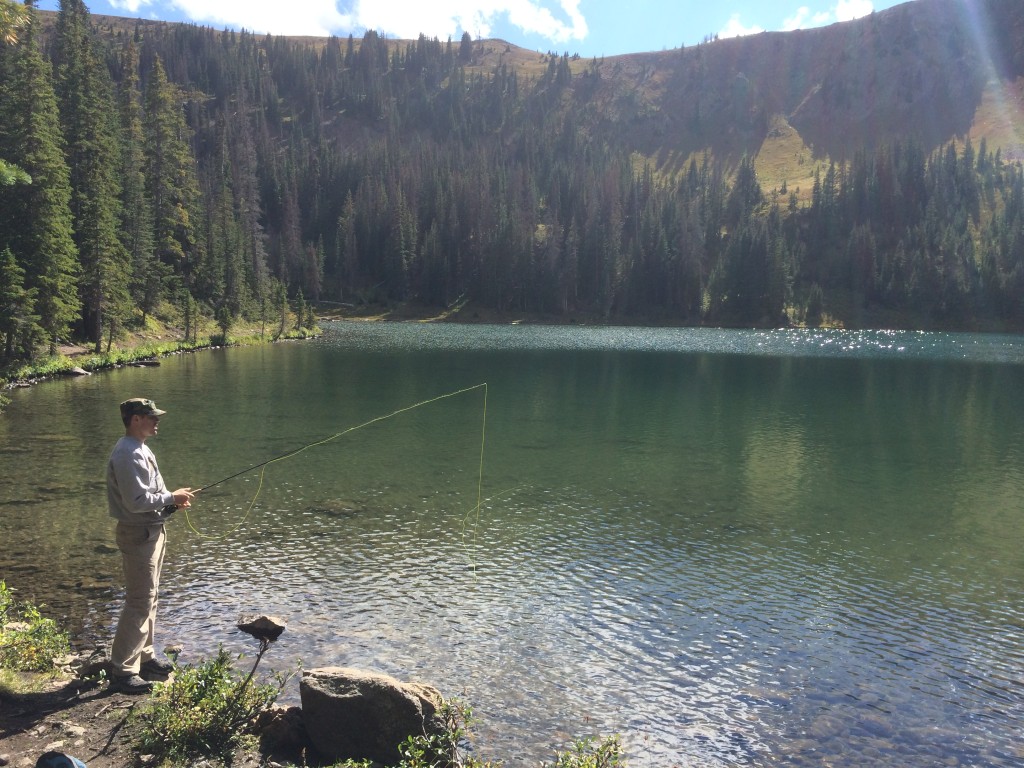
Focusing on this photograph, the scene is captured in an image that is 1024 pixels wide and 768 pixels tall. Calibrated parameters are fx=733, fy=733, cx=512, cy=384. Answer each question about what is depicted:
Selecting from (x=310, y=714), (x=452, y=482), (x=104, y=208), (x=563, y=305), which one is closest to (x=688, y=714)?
(x=310, y=714)

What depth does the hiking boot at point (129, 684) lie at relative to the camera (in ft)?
28.8

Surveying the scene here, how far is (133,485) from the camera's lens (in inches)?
332

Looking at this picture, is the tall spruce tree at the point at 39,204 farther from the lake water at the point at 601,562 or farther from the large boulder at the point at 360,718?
the large boulder at the point at 360,718

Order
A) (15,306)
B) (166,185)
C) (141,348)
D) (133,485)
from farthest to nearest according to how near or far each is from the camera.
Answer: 1. (166,185)
2. (141,348)
3. (15,306)
4. (133,485)

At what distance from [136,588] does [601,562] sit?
9.95 meters

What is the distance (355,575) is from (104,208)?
165ft

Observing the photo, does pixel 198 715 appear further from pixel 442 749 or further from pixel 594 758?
pixel 594 758

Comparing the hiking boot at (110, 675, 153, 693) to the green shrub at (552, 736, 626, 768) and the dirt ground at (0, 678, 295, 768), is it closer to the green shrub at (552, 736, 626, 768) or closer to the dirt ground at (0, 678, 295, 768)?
the dirt ground at (0, 678, 295, 768)

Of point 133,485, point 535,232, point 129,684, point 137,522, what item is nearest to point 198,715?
point 129,684

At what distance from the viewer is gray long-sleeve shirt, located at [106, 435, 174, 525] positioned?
331 inches

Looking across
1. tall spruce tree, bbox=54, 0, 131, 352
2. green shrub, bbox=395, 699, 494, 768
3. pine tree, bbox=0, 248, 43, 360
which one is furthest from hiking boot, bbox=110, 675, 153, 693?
tall spruce tree, bbox=54, 0, 131, 352

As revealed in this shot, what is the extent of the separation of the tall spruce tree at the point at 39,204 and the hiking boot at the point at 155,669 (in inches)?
1493

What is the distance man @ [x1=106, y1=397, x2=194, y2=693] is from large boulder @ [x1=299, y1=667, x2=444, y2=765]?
228cm

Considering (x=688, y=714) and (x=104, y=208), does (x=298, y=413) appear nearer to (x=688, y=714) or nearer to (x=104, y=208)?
(x=688, y=714)
